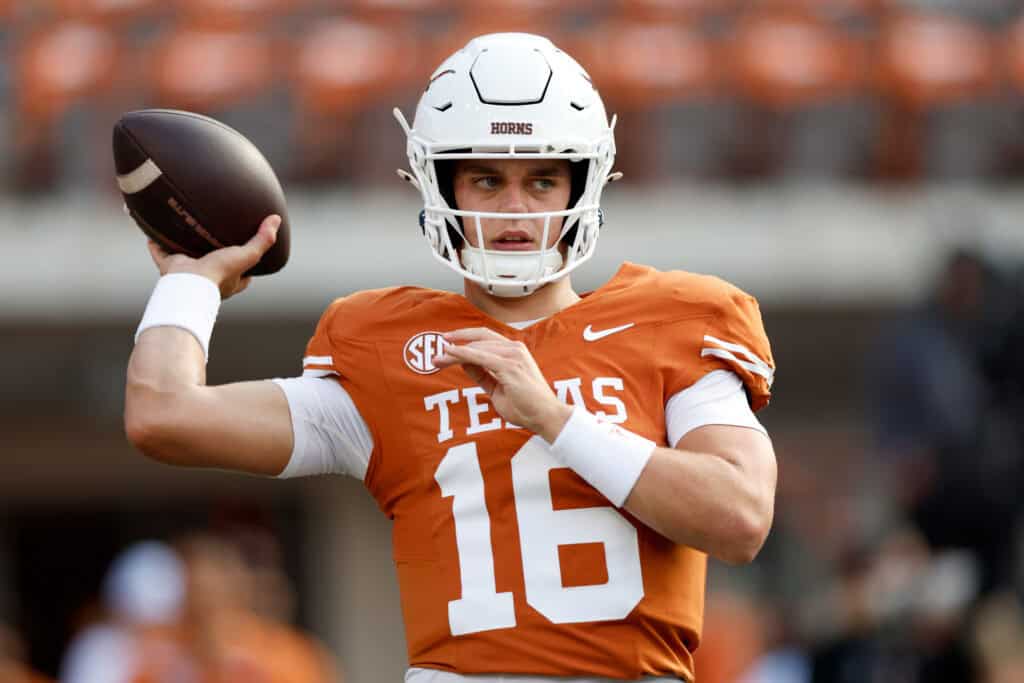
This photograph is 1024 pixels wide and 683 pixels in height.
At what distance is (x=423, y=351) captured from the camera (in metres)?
2.89

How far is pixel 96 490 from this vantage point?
10.4 m

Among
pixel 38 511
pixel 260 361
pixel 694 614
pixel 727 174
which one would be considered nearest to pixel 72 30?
pixel 260 361

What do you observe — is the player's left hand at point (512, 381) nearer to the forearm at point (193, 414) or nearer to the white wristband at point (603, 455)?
the white wristband at point (603, 455)

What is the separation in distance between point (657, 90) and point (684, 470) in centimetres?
704

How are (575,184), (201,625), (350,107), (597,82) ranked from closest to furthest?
(575,184), (201,625), (597,82), (350,107)

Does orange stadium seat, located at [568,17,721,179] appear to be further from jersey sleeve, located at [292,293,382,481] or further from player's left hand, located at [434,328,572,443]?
player's left hand, located at [434,328,572,443]

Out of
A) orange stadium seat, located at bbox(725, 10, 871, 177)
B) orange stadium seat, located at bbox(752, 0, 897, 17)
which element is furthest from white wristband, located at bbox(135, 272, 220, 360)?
orange stadium seat, located at bbox(752, 0, 897, 17)

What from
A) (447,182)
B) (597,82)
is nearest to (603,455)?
(447,182)

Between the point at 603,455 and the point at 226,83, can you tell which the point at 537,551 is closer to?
the point at 603,455

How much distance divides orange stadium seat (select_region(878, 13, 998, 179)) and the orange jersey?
6942 millimetres

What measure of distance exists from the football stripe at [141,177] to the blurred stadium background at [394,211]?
507 cm

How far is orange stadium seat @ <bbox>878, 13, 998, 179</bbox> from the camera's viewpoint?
959 centimetres

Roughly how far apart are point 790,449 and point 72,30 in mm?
4646

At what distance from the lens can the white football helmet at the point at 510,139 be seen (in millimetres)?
2857
